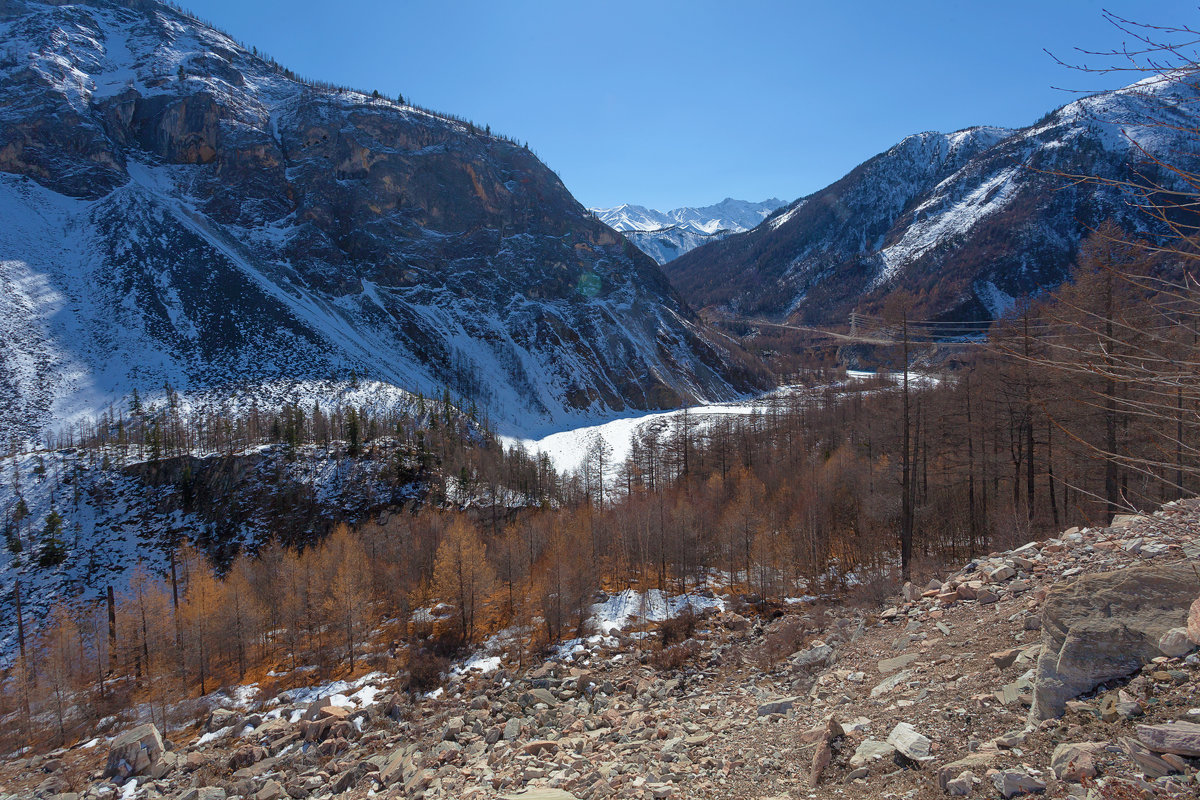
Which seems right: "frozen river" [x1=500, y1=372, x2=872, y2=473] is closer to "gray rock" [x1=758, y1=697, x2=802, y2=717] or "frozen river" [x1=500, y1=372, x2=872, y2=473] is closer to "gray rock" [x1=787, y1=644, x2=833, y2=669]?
"gray rock" [x1=787, y1=644, x2=833, y2=669]

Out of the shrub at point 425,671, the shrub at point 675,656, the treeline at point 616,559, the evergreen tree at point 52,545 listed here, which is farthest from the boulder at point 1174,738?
the evergreen tree at point 52,545

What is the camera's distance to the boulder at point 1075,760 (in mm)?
5301

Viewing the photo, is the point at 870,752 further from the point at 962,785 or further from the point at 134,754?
the point at 134,754

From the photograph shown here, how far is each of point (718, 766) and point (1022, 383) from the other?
22258 mm

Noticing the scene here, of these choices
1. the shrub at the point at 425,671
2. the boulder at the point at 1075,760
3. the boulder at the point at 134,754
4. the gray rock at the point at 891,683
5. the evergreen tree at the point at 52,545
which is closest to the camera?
the boulder at the point at 1075,760

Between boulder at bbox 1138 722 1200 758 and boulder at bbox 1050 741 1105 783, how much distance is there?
441 mm

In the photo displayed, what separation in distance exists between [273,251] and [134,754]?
119 meters

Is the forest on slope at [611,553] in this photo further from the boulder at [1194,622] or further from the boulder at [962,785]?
the boulder at [962,785]

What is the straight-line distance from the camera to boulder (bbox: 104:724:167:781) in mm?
21781

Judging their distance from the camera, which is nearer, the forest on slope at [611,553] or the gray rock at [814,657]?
the gray rock at [814,657]

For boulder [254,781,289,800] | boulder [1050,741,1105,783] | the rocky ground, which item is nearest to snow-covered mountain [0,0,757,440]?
the rocky ground

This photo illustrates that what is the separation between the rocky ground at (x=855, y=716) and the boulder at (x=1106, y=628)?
0.02 metres

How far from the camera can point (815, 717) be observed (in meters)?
9.46

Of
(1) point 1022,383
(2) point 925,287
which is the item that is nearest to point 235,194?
(1) point 1022,383
